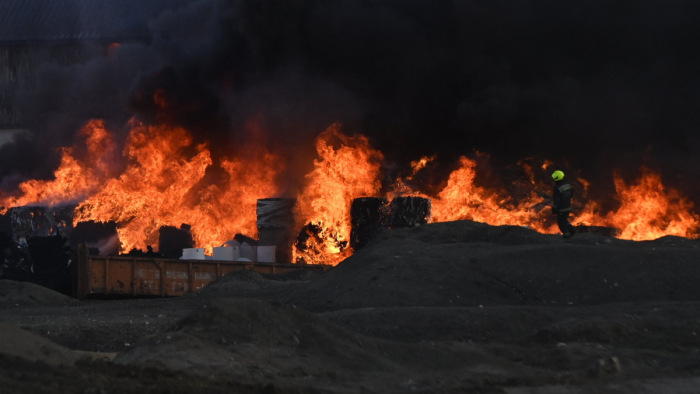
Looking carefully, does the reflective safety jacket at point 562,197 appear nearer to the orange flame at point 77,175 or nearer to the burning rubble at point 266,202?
the burning rubble at point 266,202

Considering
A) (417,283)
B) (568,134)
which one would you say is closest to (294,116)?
(568,134)

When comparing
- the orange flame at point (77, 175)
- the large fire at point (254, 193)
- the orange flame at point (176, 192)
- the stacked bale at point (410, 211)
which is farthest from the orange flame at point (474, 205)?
the orange flame at point (77, 175)

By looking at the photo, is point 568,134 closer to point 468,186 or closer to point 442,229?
point 468,186

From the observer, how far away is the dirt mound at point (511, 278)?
50.3 ft

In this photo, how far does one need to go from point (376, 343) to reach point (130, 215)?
24.2 m

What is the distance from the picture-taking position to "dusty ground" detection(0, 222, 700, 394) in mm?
8320

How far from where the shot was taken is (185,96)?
115 feet

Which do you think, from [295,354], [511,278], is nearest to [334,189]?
[511,278]

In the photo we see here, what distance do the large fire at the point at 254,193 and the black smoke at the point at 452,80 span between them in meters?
0.78

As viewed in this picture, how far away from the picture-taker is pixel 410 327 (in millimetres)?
12891

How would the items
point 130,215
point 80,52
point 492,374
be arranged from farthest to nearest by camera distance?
point 80,52 < point 130,215 < point 492,374

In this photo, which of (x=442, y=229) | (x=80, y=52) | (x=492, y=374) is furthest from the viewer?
(x=80, y=52)

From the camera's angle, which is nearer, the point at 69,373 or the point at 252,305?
the point at 69,373

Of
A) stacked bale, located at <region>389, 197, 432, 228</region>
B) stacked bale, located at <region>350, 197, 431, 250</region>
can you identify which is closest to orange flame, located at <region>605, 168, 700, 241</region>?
stacked bale, located at <region>389, 197, 432, 228</region>
